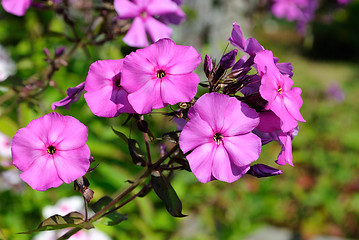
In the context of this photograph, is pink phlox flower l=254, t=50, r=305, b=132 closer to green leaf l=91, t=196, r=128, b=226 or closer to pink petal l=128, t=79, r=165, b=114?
pink petal l=128, t=79, r=165, b=114

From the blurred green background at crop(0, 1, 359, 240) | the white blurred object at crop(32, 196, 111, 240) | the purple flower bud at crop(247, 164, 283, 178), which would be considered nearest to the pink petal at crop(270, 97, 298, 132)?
the purple flower bud at crop(247, 164, 283, 178)

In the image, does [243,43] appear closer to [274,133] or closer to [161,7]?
[274,133]

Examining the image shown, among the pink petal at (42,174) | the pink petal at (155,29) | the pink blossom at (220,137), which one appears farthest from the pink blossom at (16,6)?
the pink blossom at (220,137)

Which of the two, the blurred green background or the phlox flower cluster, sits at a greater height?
the phlox flower cluster

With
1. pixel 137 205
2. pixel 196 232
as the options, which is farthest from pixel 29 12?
pixel 196 232

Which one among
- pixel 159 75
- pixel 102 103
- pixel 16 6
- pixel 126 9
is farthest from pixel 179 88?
pixel 16 6

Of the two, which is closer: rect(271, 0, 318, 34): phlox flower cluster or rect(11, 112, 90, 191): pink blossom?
rect(11, 112, 90, 191): pink blossom

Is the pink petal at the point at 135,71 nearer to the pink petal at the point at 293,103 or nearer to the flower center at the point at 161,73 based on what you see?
the flower center at the point at 161,73
